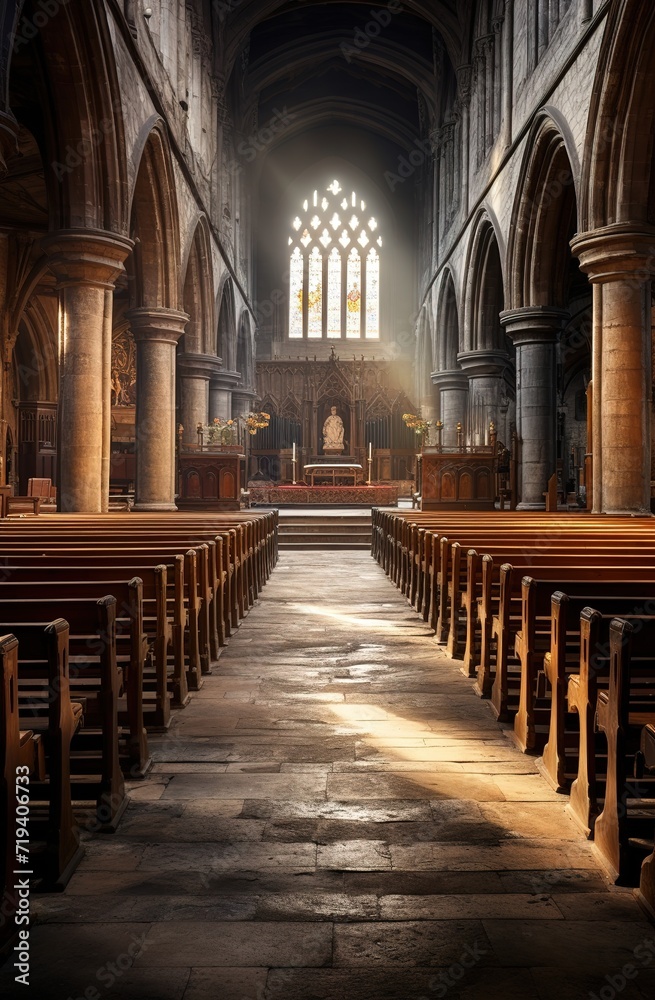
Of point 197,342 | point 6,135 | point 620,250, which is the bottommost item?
point 6,135

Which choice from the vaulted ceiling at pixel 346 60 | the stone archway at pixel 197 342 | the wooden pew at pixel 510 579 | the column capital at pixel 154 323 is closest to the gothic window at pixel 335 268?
the vaulted ceiling at pixel 346 60

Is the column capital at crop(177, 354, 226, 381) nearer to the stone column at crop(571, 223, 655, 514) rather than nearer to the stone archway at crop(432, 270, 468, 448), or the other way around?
the stone archway at crop(432, 270, 468, 448)

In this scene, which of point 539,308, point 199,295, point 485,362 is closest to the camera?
point 539,308

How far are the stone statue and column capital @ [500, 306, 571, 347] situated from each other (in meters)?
14.6

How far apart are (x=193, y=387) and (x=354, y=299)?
47.2 feet

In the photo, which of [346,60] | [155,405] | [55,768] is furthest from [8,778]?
[346,60]

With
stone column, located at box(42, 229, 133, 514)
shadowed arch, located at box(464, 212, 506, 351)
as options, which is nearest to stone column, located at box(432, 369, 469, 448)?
shadowed arch, located at box(464, 212, 506, 351)

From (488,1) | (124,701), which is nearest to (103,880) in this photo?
(124,701)

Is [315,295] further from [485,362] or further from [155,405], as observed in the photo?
[155,405]

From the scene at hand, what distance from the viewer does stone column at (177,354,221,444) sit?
801 inches

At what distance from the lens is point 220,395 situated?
25.0 meters

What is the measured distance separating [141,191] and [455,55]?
1137 cm

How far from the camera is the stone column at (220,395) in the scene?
81.5ft

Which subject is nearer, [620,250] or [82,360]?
[620,250]
